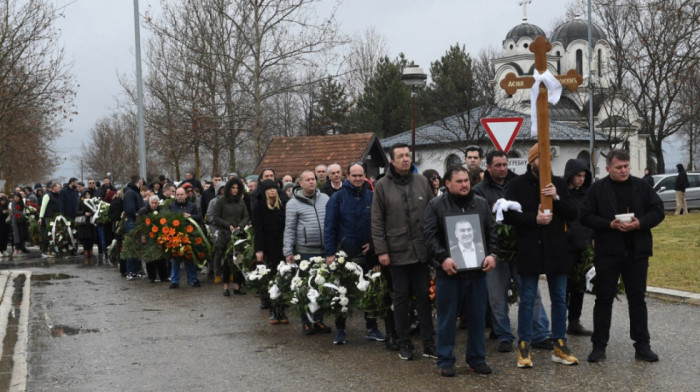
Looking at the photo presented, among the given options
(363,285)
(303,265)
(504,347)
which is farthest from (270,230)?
(504,347)

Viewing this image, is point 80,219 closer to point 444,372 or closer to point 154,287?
point 154,287

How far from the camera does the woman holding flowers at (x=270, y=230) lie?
9969mm

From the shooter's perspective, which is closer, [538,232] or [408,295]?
[538,232]

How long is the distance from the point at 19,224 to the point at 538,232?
69.0ft

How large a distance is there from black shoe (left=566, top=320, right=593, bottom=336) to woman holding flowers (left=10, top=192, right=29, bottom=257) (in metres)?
19.5

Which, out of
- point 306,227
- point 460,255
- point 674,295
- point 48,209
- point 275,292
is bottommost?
point 674,295

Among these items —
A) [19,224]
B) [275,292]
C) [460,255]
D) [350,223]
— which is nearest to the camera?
[460,255]

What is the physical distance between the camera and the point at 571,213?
7066 mm

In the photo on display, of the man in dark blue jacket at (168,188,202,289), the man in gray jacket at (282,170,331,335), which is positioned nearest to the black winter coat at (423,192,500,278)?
the man in gray jacket at (282,170,331,335)

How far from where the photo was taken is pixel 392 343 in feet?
26.4

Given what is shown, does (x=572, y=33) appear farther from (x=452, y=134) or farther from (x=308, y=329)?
(x=308, y=329)

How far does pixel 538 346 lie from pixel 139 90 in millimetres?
19518

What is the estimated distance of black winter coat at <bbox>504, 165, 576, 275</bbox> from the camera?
23.2ft

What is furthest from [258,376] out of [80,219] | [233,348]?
[80,219]
